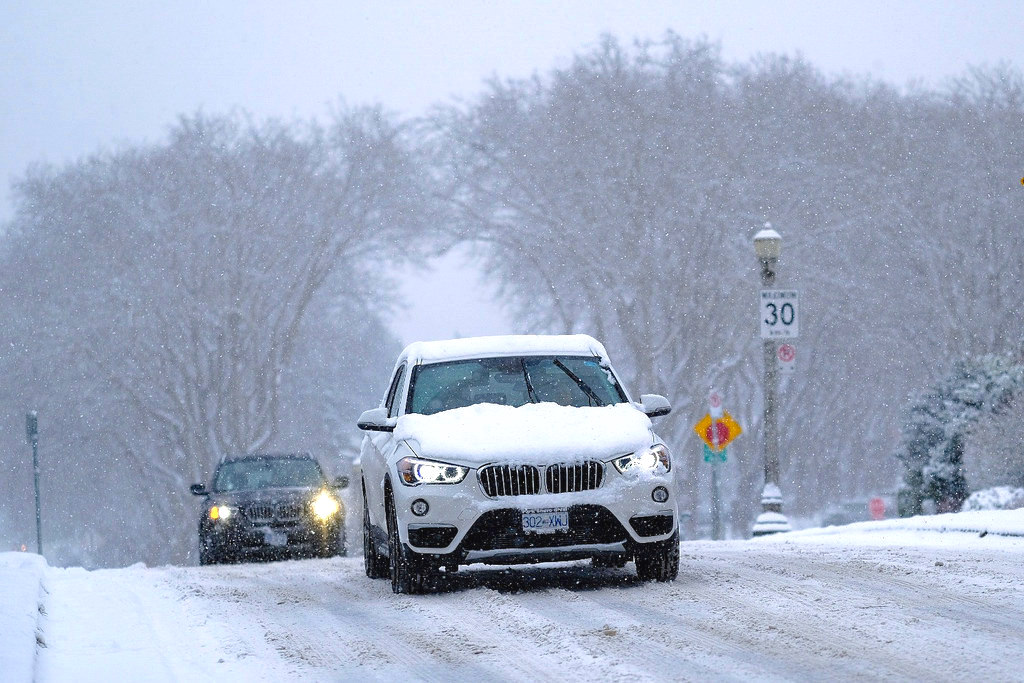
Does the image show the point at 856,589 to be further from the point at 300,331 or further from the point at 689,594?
the point at 300,331

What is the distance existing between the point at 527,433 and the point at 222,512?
1019cm

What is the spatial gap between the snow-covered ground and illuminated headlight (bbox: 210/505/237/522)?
654 centimetres

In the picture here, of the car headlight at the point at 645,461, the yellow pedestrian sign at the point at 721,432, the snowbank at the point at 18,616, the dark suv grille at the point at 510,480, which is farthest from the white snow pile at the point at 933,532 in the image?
the yellow pedestrian sign at the point at 721,432

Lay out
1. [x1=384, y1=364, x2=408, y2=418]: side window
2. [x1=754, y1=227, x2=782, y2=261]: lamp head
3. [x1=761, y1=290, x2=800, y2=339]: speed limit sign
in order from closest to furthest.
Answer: [x1=384, y1=364, x2=408, y2=418]: side window, [x1=761, y1=290, x2=800, y2=339]: speed limit sign, [x1=754, y1=227, x2=782, y2=261]: lamp head

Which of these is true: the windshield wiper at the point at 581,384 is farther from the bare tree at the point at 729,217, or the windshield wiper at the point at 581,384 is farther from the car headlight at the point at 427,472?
the bare tree at the point at 729,217

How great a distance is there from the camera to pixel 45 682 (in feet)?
26.7

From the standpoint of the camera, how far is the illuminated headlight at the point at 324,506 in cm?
2100

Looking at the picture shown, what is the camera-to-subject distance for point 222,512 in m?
20.8

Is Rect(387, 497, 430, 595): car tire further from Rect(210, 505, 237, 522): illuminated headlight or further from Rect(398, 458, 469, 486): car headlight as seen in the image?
Rect(210, 505, 237, 522): illuminated headlight

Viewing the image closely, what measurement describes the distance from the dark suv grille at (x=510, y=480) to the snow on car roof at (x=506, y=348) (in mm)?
1738

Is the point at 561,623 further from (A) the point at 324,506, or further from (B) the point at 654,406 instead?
(A) the point at 324,506

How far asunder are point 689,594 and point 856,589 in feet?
3.36

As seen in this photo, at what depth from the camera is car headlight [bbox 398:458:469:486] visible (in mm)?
11211

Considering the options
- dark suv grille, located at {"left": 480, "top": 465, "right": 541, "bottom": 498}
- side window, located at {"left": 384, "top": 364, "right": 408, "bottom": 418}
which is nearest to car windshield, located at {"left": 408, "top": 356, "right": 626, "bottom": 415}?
side window, located at {"left": 384, "top": 364, "right": 408, "bottom": 418}
